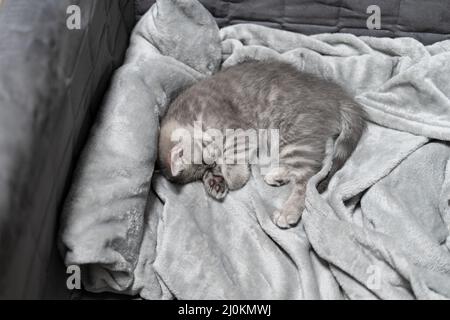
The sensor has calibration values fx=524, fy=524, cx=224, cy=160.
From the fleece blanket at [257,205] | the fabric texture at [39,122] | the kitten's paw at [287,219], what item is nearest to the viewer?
the fabric texture at [39,122]

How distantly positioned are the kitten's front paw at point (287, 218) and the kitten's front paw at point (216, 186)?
0.59ft

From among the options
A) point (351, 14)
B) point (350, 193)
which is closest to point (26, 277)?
point (350, 193)

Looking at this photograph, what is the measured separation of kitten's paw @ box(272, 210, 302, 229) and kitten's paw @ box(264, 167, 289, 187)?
5.9 inches

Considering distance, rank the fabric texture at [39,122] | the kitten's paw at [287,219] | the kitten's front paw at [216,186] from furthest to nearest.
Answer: the kitten's front paw at [216,186]
the kitten's paw at [287,219]
the fabric texture at [39,122]

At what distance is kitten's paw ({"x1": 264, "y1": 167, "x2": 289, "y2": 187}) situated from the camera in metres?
1.58

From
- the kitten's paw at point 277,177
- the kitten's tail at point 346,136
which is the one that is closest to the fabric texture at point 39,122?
the kitten's paw at point 277,177

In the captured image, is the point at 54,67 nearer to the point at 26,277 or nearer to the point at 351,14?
the point at 26,277

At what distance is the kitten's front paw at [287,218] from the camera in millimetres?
1431

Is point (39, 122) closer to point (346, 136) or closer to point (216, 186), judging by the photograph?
point (216, 186)

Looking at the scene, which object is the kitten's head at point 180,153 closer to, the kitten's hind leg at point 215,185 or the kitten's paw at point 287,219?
the kitten's hind leg at point 215,185

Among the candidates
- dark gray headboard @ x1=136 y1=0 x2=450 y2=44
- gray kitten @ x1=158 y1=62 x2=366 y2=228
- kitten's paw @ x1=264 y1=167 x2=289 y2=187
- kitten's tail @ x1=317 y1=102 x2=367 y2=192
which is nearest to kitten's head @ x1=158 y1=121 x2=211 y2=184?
gray kitten @ x1=158 y1=62 x2=366 y2=228
